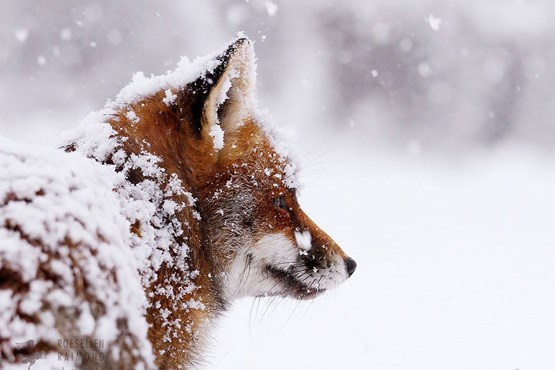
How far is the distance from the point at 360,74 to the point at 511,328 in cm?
1724

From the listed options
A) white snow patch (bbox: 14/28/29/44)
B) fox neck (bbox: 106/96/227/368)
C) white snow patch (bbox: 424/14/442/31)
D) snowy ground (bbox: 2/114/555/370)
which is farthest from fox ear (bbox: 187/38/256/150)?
white snow patch (bbox: 14/28/29/44)

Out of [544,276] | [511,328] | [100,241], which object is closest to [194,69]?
[100,241]

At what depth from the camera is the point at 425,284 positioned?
10219 millimetres

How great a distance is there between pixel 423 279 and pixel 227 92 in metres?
8.14

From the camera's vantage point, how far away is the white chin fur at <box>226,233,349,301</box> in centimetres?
351

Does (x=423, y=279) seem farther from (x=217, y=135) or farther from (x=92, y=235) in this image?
(x=92, y=235)

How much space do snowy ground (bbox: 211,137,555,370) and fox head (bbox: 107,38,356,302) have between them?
450mm

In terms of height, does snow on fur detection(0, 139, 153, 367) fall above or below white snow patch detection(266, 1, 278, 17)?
below

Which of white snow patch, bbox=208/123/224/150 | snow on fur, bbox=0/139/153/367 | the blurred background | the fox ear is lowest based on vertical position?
snow on fur, bbox=0/139/153/367

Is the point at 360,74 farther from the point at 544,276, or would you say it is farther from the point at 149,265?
the point at 149,265

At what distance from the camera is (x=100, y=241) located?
2020 mm

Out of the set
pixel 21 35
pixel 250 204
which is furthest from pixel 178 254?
pixel 21 35

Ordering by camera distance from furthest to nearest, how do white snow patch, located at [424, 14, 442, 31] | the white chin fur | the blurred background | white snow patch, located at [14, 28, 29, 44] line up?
1. white snow patch, located at [14, 28, 29, 44]
2. white snow patch, located at [424, 14, 442, 31]
3. the blurred background
4. the white chin fur

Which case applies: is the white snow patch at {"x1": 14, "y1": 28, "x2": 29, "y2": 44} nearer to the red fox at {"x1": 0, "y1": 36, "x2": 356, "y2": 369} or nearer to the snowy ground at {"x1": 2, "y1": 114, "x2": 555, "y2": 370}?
the snowy ground at {"x1": 2, "y1": 114, "x2": 555, "y2": 370}
